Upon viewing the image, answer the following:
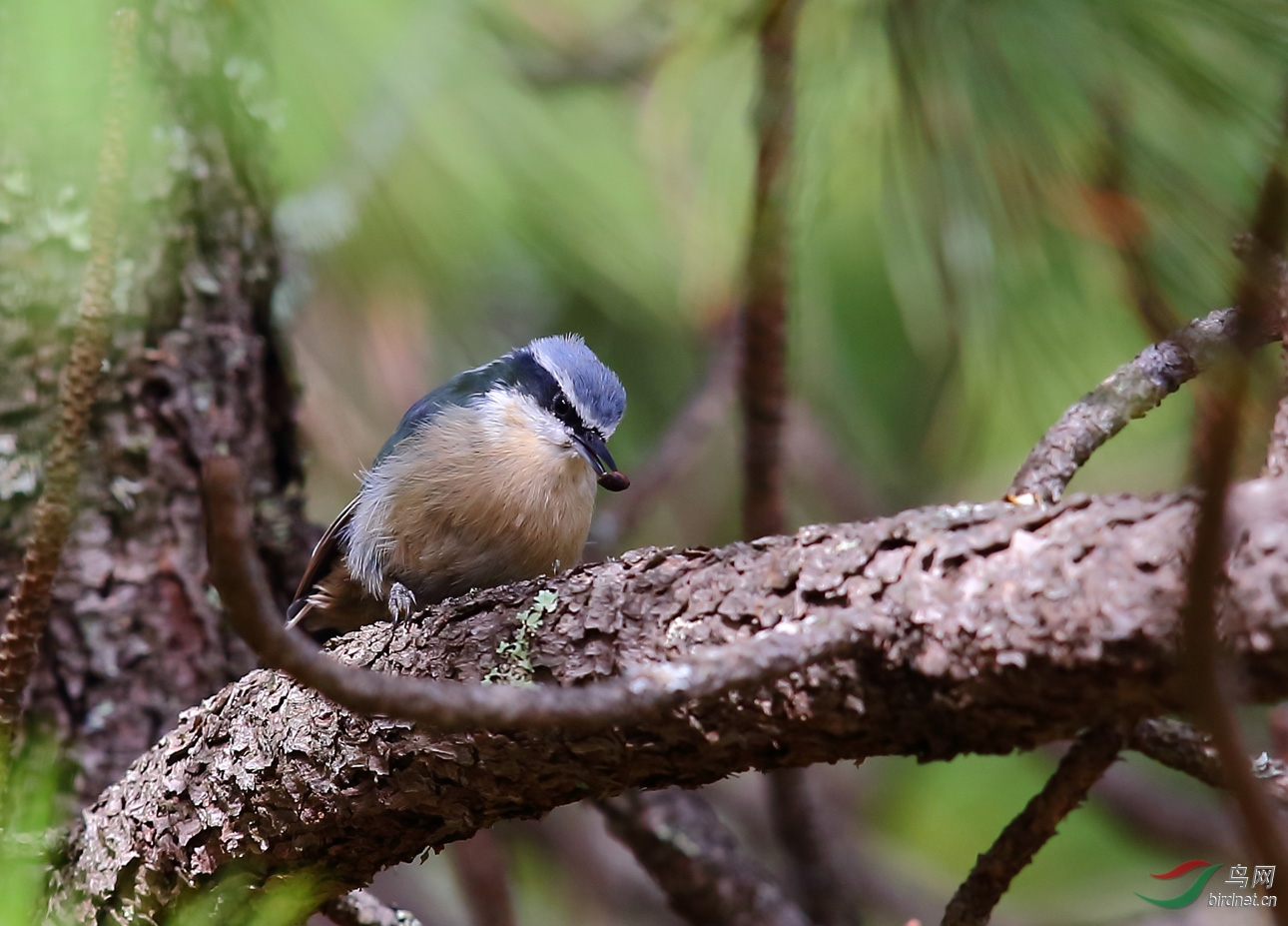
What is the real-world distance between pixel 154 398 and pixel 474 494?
72 cm

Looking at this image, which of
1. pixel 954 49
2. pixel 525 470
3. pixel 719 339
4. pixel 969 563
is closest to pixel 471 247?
pixel 525 470

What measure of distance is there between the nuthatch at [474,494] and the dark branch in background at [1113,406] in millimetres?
998

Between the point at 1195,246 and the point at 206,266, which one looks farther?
the point at 206,266

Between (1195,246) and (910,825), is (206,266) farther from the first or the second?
(910,825)

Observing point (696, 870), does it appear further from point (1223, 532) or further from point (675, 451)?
point (1223, 532)

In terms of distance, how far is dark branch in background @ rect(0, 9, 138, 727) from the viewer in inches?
52.8

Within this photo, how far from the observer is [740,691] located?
0.87 metres

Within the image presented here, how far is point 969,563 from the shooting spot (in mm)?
973

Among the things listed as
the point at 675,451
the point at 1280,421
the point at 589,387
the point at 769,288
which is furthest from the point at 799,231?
the point at 1280,421

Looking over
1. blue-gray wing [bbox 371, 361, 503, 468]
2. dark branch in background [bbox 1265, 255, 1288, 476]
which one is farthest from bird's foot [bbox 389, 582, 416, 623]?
dark branch in background [bbox 1265, 255, 1288, 476]

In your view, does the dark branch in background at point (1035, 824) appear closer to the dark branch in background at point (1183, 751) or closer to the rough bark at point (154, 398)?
the dark branch in background at point (1183, 751)

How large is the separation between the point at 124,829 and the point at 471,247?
135cm

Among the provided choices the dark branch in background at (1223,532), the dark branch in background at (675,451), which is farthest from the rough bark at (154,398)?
the dark branch in background at (1223,532)

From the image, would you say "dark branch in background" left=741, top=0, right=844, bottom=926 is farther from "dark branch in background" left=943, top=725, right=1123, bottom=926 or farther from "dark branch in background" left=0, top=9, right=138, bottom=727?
"dark branch in background" left=943, top=725, right=1123, bottom=926
